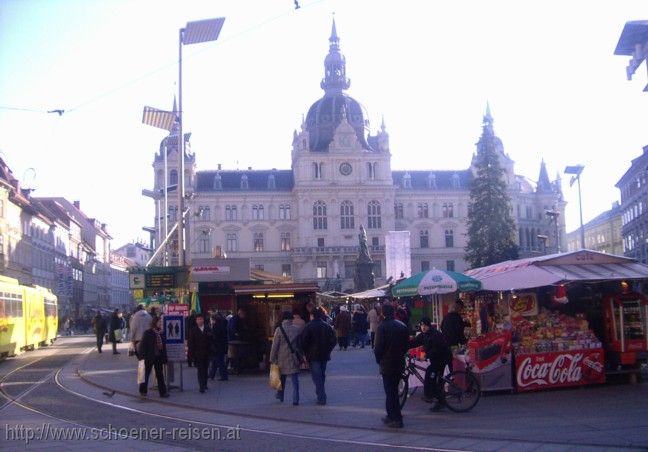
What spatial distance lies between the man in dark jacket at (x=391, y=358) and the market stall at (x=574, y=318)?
3944mm

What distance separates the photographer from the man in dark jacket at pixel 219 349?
19438mm

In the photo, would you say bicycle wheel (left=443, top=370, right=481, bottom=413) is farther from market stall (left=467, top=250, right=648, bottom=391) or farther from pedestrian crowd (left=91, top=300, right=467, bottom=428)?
market stall (left=467, top=250, right=648, bottom=391)

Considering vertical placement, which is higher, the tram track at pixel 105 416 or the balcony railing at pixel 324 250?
the balcony railing at pixel 324 250

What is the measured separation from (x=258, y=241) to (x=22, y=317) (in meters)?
65.7

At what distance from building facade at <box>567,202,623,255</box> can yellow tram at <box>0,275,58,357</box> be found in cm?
6241

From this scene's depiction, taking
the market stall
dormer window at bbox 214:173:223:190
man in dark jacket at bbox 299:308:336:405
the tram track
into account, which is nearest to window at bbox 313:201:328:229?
dormer window at bbox 214:173:223:190

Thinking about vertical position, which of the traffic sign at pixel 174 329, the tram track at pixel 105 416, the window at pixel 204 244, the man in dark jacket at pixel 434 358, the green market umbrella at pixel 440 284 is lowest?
the tram track at pixel 105 416

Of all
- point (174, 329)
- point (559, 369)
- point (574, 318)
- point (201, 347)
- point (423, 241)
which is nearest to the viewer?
point (559, 369)

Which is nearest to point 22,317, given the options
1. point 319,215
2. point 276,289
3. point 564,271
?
point 276,289

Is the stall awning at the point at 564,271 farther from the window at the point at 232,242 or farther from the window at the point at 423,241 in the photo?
the window at the point at 423,241

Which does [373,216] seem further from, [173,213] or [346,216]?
[173,213]

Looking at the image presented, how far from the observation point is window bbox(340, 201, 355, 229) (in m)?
95.8

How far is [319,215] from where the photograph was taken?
95.7 metres

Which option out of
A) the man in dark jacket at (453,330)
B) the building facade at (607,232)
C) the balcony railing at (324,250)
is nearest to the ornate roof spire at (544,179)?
the building facade at (607,232)
